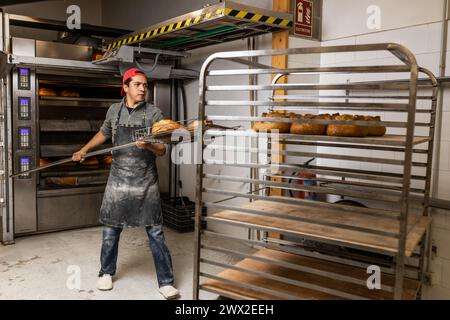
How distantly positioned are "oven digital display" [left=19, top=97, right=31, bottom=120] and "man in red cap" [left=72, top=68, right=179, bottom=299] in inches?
71.9

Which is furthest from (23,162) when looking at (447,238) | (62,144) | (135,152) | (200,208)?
(447,238)

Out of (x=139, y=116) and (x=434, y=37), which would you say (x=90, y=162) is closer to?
(x=139, y=116)

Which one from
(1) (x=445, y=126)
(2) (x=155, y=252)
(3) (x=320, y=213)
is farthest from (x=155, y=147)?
(1) (x=445, y=126)

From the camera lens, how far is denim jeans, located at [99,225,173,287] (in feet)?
10.5

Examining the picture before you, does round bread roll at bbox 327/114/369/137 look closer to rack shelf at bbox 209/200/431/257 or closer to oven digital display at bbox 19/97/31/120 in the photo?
rack shelf at bbox 209/200/431/257

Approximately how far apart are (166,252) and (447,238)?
2208 millimetres

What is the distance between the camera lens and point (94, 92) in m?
5.58

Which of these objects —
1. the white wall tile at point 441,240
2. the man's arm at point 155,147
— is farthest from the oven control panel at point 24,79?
the white wall tile at point 441,240

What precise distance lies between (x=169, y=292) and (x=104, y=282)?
56 cm

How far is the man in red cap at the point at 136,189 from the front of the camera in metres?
3.20

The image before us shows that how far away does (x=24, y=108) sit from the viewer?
4543 millimetres

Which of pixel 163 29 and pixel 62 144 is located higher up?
pixel 163 29

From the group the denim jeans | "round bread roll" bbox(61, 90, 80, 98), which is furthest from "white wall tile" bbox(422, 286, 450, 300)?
"round bread roll" bbox(61, 90, 80, 98)
